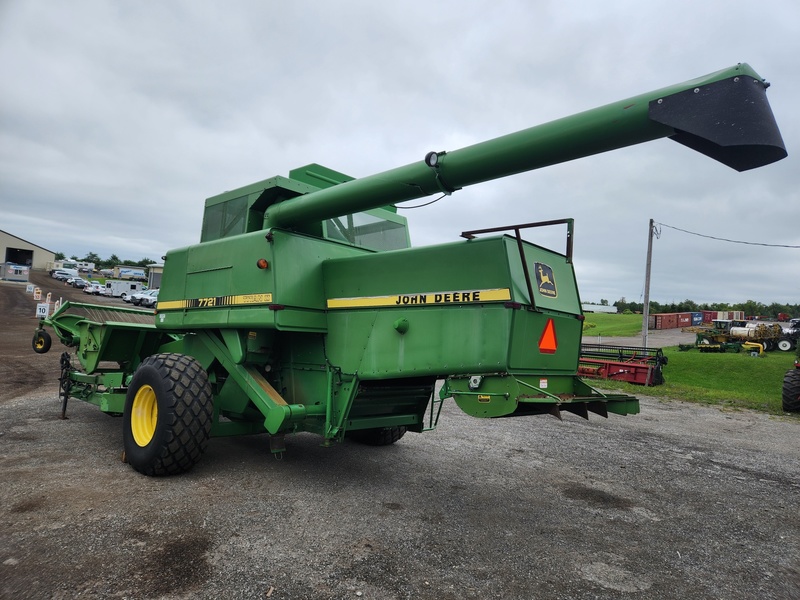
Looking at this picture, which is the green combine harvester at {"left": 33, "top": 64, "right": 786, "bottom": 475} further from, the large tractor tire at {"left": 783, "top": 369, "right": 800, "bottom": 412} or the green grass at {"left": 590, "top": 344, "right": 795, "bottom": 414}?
the green grass at {"left": 590, "top": 344, "right": 795, "bottom": 414}

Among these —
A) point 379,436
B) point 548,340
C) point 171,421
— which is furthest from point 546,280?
point 171,421

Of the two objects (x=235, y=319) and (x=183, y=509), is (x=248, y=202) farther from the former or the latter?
(x=183, y=509)

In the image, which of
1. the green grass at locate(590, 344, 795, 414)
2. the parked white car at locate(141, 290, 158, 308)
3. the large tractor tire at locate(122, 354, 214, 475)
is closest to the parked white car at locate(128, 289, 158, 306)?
the parked white car at locate(141, 290, 158, 308)

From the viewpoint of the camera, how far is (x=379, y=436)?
22.2ft

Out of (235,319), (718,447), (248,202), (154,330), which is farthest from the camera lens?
(718,447)

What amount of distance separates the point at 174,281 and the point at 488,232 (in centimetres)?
382

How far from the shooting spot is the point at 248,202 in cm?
583

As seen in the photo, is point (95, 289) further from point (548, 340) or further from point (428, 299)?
point (548, 340)

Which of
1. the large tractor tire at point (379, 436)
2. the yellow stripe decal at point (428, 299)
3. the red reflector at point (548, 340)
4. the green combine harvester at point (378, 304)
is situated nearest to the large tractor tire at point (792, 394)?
the green combine harvester at point (378, 304)

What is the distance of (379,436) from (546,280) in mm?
3245

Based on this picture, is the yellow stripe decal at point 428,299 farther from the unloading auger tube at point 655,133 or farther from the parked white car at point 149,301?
the parked white car at point 149,301

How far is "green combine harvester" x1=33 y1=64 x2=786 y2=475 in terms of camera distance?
323 centimetres

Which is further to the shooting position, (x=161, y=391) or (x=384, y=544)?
(x=161, y=391)

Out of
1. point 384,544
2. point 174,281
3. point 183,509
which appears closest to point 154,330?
point 174,281
